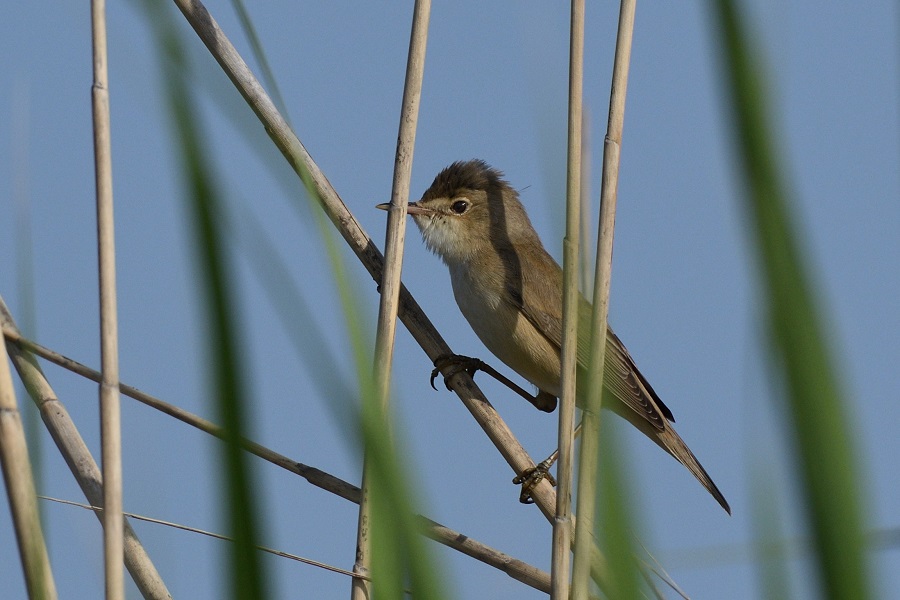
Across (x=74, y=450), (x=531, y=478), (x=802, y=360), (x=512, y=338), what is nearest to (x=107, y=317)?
(x=74, y=450)

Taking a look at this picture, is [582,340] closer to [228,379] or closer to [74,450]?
[74,450]

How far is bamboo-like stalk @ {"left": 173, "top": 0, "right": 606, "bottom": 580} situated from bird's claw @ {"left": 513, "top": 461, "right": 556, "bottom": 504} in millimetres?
21

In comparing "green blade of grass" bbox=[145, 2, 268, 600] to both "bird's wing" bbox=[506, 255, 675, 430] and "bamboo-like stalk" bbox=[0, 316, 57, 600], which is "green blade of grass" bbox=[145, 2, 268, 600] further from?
"bird's wing" bbox=[506, 255, 675, 430]

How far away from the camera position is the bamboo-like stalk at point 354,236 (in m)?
2.48

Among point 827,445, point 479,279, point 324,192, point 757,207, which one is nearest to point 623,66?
point 324,192

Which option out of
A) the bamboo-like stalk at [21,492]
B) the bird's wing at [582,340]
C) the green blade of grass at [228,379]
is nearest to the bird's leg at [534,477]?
the bird's wing at [582,340]

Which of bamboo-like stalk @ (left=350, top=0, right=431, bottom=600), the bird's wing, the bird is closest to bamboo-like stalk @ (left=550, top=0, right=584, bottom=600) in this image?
bamboo-like stalk @ (left=350, top=0, right=431, bottom=600)

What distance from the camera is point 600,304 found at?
198 centimetres

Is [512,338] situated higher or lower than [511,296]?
lower

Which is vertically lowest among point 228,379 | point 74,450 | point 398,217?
point 228,379

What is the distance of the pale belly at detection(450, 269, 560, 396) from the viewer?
13.2 ft

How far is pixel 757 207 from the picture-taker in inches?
39.6

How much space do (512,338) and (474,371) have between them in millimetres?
446

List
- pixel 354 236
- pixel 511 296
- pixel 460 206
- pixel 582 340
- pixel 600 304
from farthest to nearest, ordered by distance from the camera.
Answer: pixel 460 206, pixel 511 296, pixel 582 340, pixel 354 236, pixel 600 304
